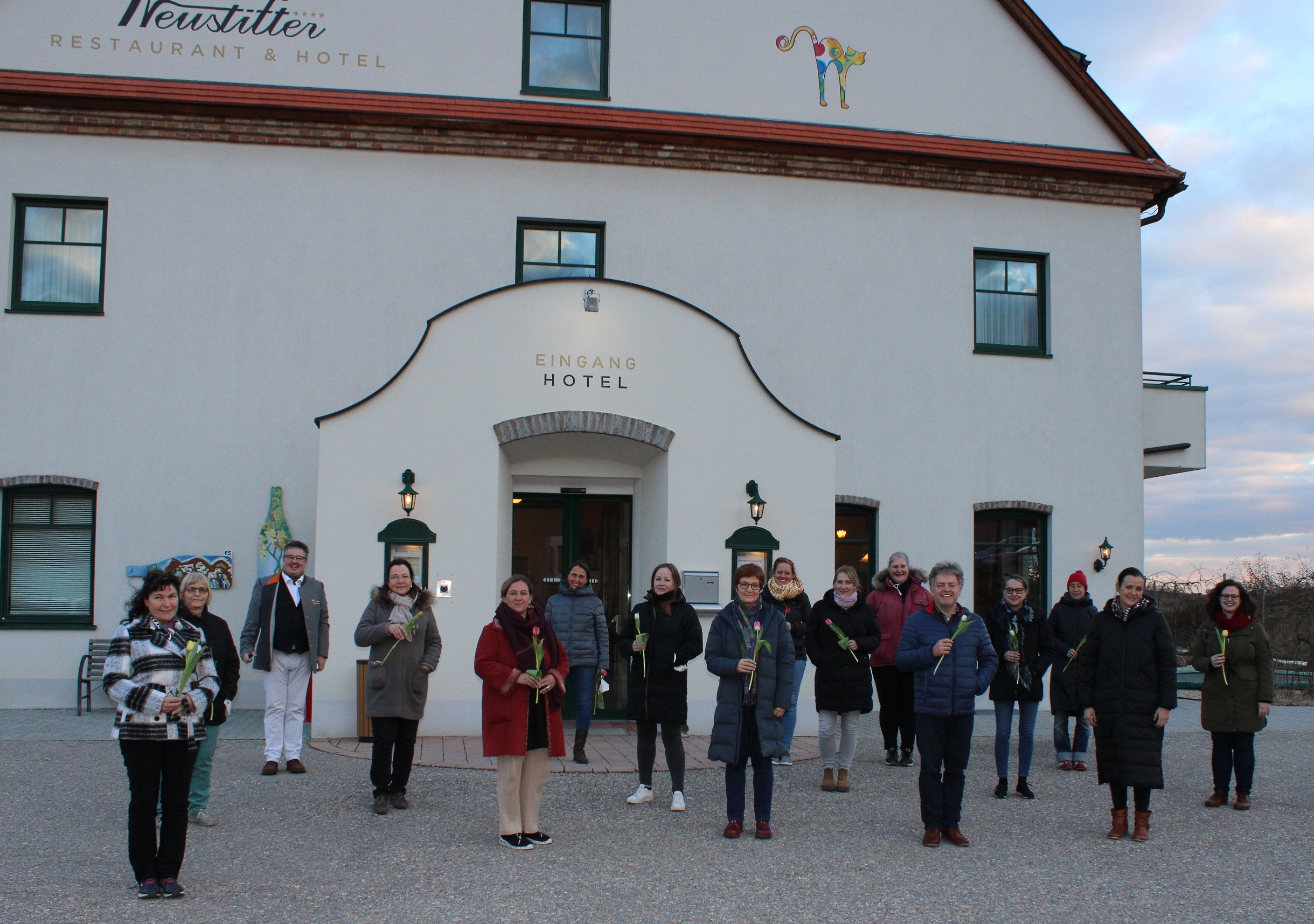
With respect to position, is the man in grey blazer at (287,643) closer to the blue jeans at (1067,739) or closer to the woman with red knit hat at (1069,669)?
the woman with red knit hat at (1069,669)

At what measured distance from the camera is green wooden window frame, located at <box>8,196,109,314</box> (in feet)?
39.9

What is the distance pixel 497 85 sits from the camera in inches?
513

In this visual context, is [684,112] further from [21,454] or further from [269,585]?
[21,454]

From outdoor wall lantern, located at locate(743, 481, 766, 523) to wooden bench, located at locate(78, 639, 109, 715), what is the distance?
7.05 m

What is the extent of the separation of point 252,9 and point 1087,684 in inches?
464

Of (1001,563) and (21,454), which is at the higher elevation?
(21,454)

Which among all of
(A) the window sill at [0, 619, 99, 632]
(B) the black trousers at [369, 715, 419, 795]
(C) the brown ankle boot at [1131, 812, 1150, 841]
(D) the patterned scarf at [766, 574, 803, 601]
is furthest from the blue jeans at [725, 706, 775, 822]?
(A) the window sill at [0, 619, 99, 632]

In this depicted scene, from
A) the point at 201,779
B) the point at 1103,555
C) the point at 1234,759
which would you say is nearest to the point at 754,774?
the point at 201,779

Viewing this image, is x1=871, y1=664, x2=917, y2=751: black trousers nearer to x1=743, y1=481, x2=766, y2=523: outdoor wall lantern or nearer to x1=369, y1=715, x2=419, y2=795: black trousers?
x1=743, y1=481, x2=766, y2=523: outdoor wall lantern

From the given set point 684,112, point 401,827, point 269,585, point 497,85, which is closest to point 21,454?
point 269,585

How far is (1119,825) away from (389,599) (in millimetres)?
5207

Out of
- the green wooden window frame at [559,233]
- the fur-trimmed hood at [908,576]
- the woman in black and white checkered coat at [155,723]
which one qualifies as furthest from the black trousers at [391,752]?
the green wooden window frame at [559,233]

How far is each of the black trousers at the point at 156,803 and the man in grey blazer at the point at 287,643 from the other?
Answer: 10.5ft

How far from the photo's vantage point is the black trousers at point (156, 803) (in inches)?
211
